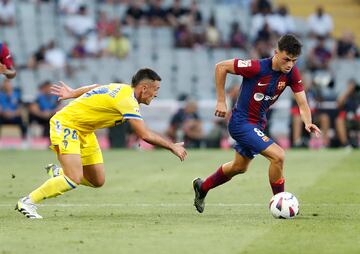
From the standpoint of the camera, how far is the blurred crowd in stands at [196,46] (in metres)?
26.6

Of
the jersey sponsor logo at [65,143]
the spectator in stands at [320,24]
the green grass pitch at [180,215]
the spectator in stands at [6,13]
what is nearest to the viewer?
the green grass pitch at [180,215]

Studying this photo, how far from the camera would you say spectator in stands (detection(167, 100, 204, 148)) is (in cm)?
2656

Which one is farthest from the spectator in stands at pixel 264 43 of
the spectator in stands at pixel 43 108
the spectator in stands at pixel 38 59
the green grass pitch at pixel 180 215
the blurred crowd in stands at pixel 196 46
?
the green grass pitch at pixel 180 215

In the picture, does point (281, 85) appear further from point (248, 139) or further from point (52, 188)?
point (52, 188)

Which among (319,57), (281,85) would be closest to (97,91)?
(281,85)

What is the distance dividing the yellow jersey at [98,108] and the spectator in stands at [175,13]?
19469 mm

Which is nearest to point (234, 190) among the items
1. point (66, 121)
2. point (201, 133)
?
point (66, 121)

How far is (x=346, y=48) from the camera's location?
30.5m

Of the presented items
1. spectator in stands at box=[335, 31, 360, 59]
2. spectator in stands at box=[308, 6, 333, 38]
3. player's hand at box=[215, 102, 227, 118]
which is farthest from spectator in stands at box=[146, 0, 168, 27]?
player's hand at box=[215, 102, 227, 118]

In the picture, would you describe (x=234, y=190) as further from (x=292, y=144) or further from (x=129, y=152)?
(x=292, y=144)

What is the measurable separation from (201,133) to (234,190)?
1130 cm

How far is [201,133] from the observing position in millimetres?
26750

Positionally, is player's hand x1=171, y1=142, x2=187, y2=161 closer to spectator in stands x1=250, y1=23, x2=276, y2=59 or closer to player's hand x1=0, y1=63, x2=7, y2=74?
player's hand x1=0, y1=63, x2=7, y2=74

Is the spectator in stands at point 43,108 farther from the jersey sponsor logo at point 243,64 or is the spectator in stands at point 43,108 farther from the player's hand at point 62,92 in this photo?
the jersey sponsor logo at point 243,64
